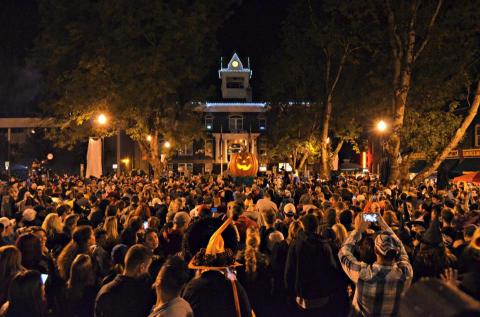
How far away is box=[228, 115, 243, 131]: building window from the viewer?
6222cm

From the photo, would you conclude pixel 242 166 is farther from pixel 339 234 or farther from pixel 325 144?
pixel 339 234

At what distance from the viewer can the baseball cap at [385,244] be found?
14.8ft

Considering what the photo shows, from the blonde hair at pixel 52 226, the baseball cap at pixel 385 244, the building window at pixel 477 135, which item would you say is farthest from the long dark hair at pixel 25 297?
the building window at pixel 477 135

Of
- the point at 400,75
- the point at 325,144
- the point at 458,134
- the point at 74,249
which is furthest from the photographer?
the point at 325,144

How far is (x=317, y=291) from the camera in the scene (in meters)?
5.79

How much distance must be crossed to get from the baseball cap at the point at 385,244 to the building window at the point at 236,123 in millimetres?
57655

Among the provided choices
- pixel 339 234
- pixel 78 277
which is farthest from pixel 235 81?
pixel 78 277

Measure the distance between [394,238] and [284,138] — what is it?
41.1 m

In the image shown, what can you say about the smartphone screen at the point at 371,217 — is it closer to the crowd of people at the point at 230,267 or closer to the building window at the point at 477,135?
the crowd of people at the point at 230,267

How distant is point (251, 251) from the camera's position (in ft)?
Answer: 20.5

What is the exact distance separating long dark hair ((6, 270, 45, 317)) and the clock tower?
58.5 metres

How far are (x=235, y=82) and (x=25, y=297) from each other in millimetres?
59230

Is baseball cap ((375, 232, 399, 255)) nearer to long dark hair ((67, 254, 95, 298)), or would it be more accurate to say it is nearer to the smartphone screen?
the smartphone screen

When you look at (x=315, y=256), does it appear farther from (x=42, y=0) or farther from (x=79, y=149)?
(x=79, y=149)
